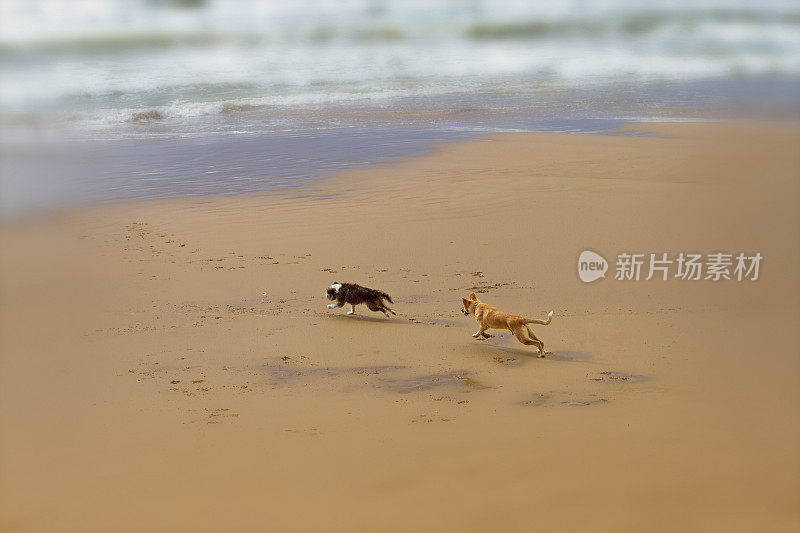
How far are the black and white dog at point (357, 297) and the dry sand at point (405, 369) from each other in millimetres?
136

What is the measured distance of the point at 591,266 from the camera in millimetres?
8164

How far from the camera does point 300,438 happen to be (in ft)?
16.4

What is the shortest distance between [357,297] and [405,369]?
1.22 metres

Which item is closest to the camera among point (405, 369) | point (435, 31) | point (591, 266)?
point (405, 369)

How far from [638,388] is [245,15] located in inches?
1268

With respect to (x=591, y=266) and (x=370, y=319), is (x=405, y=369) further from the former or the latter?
Answer: (x=591, y=266)

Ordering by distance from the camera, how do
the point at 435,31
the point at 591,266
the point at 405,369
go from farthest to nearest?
the point at 435,31, the point at 591,266, the point at 405,369

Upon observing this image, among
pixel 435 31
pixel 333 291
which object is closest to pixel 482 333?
pixel 333 291

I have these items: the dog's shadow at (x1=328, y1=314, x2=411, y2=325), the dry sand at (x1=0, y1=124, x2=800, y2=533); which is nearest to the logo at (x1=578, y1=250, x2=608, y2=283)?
the dry sand at (x1=0, y1=124, x2=800, y2=533)

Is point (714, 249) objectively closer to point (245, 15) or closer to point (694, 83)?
point (694, 83)

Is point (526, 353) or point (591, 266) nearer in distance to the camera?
point (526, 353)

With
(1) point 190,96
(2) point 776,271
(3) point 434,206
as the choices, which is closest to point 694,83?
(1) point 190,96

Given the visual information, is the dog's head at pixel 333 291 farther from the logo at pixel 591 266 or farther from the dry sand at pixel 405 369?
the logo at pixel 591 266

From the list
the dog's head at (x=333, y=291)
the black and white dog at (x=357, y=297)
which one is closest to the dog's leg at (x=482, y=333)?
the black and white dog at (x=357, y=297)
